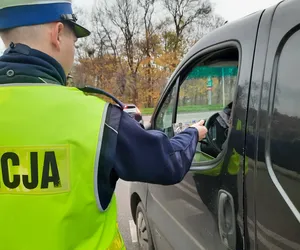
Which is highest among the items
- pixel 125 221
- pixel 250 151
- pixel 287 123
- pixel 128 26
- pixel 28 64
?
pixel 128 26

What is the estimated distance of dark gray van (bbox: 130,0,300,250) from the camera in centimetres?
134

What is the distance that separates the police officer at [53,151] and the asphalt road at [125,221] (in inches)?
116

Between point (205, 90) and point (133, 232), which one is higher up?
point (205, 90)

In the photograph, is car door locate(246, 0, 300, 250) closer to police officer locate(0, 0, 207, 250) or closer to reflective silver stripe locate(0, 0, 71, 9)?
police officer locate(0, 0, 207, 250)

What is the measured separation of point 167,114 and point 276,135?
4.94ft

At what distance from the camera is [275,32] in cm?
146

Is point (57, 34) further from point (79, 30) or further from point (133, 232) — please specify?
point (133, 232)

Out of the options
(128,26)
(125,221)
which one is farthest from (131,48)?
(125,221)

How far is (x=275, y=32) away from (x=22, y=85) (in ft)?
3.22

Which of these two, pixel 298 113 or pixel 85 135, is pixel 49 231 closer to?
pixel 85 135

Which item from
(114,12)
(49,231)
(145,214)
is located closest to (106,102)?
(49,231)

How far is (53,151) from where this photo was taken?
1188mm

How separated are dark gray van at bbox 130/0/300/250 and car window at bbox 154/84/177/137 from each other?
392 mm

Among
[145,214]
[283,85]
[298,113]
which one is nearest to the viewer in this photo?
[298,113]
